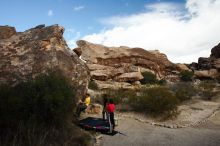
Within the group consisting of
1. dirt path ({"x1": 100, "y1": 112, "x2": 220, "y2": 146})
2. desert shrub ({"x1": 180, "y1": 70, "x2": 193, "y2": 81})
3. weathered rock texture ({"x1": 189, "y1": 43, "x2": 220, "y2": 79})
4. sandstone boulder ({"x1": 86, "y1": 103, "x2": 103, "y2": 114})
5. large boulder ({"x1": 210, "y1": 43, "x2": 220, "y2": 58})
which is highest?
large boulder ({"x1": 210, "y1": 43, "x2": 220, "y2": 58})

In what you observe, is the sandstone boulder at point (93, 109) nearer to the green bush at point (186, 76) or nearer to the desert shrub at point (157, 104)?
the desert shrub at point (157, 104)

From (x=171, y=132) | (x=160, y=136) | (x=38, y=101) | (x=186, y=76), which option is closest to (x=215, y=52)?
(x=186, y=76)

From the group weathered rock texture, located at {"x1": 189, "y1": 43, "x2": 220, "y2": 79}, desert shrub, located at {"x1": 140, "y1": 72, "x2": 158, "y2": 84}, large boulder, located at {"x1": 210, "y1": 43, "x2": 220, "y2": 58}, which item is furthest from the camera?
large boulder, located at {"x1": 210, "y1": 43, "x2": 220, "y2": 58}

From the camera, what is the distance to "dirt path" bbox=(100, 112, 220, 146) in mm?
12617

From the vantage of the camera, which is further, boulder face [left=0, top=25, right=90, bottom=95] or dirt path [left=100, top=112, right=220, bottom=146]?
boulder face [left=0, top=25, right=90, bottom=95]

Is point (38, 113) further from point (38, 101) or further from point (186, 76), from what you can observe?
point (186, 76)

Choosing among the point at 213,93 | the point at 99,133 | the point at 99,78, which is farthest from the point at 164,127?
the point at 99,78

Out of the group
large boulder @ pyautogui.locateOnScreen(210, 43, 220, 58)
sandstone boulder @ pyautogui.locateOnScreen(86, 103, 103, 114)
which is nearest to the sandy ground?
sandstone boulder @ pyautogui.locateOnScreen(86, 103, 103, 114)

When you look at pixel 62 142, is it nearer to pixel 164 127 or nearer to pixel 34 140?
pixel 34 140

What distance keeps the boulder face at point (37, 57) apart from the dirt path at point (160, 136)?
2.88 meters

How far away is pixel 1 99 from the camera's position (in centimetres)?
1059

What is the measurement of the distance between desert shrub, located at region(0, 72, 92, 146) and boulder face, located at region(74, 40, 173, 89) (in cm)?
2435

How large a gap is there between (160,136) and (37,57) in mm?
6392

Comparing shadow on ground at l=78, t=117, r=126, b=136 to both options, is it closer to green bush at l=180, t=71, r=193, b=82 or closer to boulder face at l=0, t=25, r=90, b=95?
boulder face at l=0, t=25, r=90, b=95
